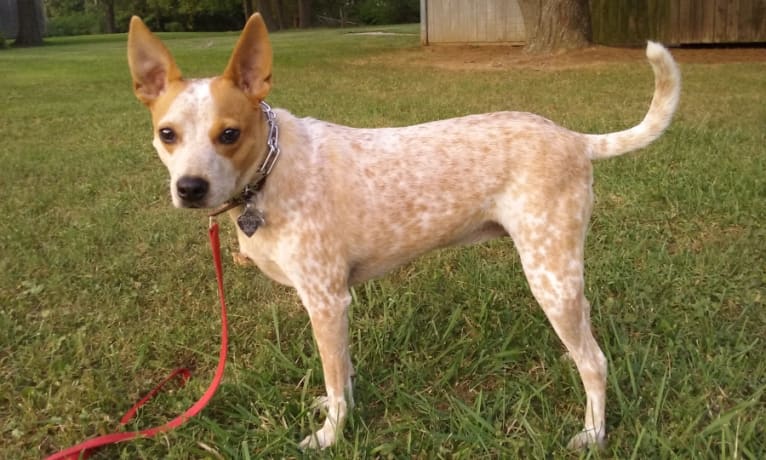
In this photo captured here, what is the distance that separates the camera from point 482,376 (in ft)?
10.5

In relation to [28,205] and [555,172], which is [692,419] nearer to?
[555,172]

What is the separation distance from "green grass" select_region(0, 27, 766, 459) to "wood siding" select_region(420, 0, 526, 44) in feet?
45.5

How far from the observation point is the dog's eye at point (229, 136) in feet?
8.31

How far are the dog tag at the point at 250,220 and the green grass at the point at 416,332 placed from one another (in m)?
0.81

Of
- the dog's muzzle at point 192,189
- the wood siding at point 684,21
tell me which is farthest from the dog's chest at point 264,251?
the wood siding at point 684,21

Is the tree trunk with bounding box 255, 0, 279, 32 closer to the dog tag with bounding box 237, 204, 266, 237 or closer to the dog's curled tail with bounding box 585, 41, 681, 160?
the dog's curled tail with bounding box 585, 41, 681, 160

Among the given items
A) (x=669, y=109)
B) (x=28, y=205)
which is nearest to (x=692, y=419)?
(x=669, y=109)

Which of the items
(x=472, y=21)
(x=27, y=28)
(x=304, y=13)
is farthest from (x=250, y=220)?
(x=304, y=13)

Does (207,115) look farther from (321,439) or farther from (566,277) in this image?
(566,277)

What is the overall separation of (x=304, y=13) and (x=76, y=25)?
2363 cm

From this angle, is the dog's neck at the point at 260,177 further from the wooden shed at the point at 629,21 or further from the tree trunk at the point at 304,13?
the tree trunk at the point at 304,13

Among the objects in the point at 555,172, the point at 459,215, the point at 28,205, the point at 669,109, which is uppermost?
the point at 669,109

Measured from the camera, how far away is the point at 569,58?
44.8 ft

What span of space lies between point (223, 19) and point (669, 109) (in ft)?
171
